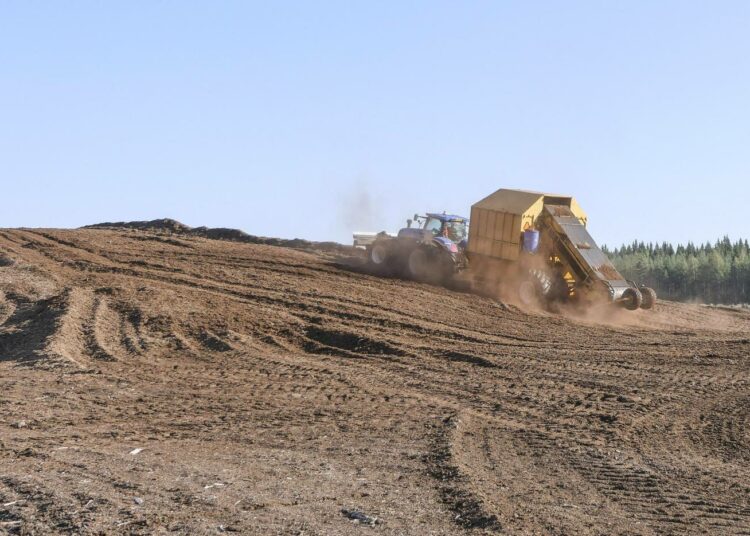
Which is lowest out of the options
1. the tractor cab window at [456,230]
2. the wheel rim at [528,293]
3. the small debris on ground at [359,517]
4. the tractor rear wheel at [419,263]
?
the small debris on ground at [359,517]

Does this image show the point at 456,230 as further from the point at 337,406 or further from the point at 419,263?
the point at 337,406

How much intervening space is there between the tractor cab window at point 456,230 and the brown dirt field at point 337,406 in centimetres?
273

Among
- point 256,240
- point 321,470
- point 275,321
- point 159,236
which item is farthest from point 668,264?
point 321,470

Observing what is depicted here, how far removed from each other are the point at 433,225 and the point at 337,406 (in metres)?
15.3

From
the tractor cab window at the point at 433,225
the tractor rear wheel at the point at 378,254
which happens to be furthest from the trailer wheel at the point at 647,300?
the tractor rear wheel at the point at 378,254

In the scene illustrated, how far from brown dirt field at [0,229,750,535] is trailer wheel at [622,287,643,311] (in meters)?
0.64

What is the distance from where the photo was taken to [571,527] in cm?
852

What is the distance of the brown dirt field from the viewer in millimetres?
8898

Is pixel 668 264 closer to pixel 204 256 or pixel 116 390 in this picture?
pixel 204 256

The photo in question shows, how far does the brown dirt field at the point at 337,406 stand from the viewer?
890 cm

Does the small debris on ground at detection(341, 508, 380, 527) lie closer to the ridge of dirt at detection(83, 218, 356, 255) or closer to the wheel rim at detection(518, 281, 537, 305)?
the wheel rim at detection(518, 281, 537, 305)

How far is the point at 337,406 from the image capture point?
14.1m

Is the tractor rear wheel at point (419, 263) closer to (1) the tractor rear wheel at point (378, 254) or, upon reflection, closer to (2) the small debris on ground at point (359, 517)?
(1) the tractor rear wheel at point (378, 254)

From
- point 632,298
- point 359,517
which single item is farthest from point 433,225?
point 359,517
